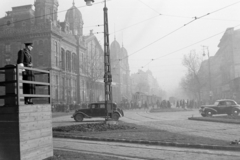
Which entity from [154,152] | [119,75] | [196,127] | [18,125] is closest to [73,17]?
[119,75]

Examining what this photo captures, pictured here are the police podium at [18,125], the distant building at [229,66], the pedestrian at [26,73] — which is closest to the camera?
the police podium at [18,125]

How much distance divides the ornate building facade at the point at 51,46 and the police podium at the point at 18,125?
39.4m

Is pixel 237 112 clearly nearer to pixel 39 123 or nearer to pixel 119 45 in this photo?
pixel 39 123

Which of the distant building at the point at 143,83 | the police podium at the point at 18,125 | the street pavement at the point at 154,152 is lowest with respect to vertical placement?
the street pavement at the point at 154,152

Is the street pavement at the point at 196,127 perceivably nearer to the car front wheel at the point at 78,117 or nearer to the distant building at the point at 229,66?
the car front wheel at the point at 78,117

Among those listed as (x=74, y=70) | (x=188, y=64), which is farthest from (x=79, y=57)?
(x=188, y=64)

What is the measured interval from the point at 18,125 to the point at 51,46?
149 feet

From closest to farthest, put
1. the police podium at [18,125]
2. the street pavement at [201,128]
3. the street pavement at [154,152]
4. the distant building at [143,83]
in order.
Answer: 1. the police podium at [18,125]
2. the street pavement at [154,152]
3. the street pavement at [201,128]
4. the distant building at [143,83]

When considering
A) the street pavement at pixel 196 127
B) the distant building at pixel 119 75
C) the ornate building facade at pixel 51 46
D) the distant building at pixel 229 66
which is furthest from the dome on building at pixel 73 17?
the street pavement at pixel 196 127

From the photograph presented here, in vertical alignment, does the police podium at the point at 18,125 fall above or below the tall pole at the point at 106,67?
below

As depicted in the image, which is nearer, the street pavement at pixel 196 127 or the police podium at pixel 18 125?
the police podium at pixel 18 125

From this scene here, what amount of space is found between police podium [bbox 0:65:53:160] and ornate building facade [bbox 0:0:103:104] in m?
39.4

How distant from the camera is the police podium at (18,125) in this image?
6.22 meters

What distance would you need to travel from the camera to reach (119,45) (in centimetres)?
10038
